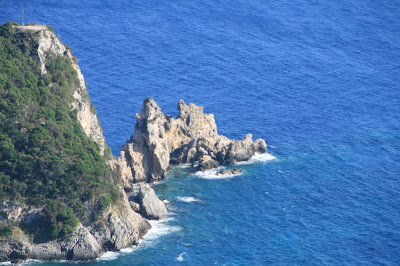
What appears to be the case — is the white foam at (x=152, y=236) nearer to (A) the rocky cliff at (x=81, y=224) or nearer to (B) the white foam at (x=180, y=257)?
(A) the rocky cliff at (x=81, y=224)

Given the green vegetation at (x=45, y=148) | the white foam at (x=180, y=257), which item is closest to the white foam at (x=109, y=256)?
the green vegetation at (x=45, y=148)

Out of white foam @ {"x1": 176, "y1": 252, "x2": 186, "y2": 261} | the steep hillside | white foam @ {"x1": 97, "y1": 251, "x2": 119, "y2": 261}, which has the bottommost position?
white foam @ {"x1": 97, "y1": 251, "x2": 119, "y2": 261}

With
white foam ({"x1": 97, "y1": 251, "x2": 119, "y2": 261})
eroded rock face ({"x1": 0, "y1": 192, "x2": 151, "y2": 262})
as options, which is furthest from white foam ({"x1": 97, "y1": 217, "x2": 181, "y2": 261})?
eroded rock face ({"x1": 0, "y1": 192, "x2": 151, "y2": 262})

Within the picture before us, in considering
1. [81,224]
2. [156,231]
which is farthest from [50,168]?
[156,231]

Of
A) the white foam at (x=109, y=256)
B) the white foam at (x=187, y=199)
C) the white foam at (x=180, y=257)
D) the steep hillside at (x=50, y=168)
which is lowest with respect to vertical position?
the white foam at (x=109, y=256)

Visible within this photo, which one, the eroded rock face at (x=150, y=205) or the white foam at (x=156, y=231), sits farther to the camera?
the eroded rock face at (x=150, y=205)

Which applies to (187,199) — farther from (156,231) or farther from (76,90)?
(76,90)

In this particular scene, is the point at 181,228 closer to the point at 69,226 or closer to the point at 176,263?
the point at 176,263

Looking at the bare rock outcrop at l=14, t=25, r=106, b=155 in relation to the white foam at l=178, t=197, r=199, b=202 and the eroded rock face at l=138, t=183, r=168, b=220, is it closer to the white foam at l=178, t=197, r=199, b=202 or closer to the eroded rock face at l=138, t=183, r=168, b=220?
the eroded rock face at l=138, t=183, r=168, b=220
